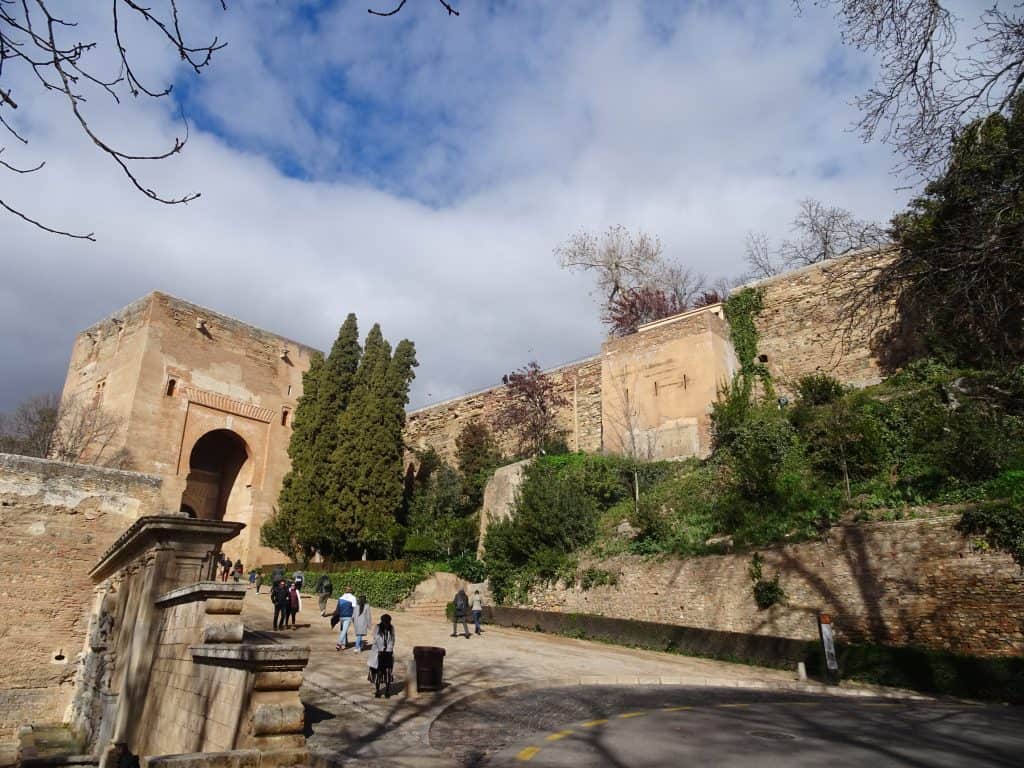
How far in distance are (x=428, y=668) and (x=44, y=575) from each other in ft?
32.6

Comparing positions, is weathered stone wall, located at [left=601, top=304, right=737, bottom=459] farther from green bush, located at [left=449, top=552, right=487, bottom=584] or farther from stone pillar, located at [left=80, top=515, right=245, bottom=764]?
stone pillar, located at [left=80, top=515, right=245, bottom=764]

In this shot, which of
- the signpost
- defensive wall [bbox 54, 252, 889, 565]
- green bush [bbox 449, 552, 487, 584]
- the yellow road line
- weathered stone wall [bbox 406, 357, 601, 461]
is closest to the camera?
the yellow road line

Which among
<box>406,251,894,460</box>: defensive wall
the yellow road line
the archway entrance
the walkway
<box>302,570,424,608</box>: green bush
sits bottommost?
the yellow road line

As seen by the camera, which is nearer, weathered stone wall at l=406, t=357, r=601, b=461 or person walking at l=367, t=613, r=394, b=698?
person walking at l=367, t=613, r=394, b=698

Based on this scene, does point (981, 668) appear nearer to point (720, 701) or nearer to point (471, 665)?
point (720, 701)

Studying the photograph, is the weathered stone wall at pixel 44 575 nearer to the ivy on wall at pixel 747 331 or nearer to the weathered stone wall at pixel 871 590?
the weathered stone wall at pixel 871 590

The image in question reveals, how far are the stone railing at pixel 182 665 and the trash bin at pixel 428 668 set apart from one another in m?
3.04

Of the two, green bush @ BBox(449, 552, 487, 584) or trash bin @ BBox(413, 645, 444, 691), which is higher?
green bush @ BBox(449, 552, 487, 584)

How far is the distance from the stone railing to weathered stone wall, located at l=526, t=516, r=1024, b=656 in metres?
10.5

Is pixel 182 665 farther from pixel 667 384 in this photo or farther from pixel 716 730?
pixel 667 384

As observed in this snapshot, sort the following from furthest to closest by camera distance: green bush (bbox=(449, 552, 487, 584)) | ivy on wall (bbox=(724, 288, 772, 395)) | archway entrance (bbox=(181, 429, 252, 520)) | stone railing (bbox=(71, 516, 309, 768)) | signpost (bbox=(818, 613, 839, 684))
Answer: archway entrance (bbox=(181, 429, 252, 520)), ivy on wall (bbox=(724, 288, 772, 395)), green bush (bbox=(449, 552, 487, 584)), signpost (bbox=(818, 613, 839, 684)), stone railing (bbox=(71, 516, 309, 768))

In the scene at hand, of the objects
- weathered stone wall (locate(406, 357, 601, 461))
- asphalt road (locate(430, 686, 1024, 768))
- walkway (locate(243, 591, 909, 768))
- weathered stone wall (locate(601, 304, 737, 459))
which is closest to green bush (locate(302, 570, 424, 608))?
walkway (locate(243, 591, 909, 768))

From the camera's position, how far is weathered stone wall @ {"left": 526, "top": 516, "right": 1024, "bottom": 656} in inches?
430

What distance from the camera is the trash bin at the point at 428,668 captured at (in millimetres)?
9414
